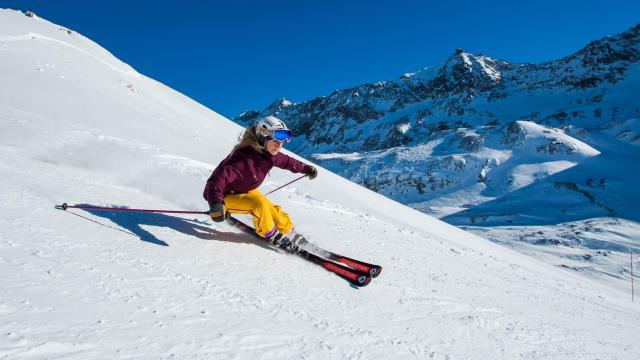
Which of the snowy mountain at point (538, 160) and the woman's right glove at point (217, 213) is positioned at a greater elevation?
the snowy mountain at point (538, 160)

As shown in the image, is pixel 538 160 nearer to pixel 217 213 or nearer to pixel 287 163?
pixel 287 163

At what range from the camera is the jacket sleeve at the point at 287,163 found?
223 inches

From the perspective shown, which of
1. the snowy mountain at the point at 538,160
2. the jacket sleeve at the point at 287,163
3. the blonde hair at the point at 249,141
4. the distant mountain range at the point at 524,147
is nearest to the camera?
the blonde hair at the point at 249,141

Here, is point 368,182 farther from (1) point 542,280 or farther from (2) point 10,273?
(2) point 10,273

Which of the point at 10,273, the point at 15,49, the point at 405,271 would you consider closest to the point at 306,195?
the point at 405,271

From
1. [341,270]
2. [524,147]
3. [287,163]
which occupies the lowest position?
[341,270]

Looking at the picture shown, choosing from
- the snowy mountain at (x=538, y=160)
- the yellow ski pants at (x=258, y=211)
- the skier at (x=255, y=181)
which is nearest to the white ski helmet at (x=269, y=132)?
the skier at (x=255, y=181)

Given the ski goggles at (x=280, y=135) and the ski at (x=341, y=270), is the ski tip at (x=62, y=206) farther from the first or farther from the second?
the ski goggles at (x=280, y=135)

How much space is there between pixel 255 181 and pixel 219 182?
0.54 meters

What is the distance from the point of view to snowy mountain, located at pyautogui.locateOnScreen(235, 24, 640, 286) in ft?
116

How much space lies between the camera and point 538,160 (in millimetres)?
56562

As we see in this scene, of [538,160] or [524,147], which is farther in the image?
[524,147]

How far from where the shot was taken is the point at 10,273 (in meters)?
2.89

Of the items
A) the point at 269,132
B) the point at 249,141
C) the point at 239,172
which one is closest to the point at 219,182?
the point at 239,172
